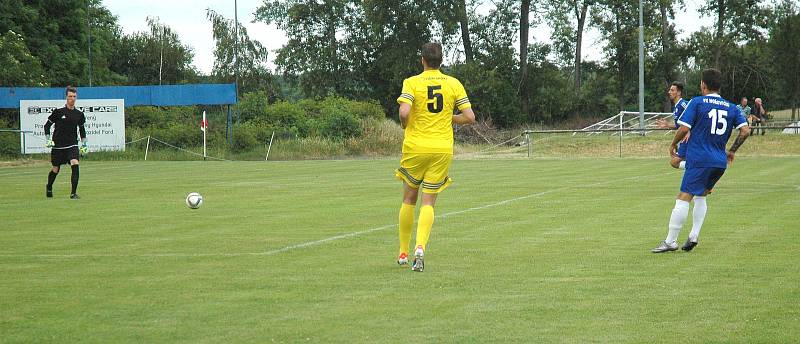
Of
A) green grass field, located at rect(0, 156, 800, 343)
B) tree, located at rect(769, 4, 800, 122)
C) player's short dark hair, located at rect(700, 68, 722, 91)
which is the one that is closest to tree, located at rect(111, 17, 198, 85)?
tree, located at rect(769, 4, 800, 122)

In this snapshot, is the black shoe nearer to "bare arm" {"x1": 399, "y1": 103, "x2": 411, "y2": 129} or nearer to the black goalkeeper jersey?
"bare arm" {"x1": 399, "y1": 103, "x2": 411, "y2": 129}

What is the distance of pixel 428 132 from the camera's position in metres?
9.36

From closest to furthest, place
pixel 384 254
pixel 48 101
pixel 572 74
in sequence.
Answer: pixel 384 254 < pixel 48 101 < pixel 572 74

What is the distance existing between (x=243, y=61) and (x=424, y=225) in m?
72.5

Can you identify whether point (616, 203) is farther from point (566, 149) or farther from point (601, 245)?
point (566, 149)

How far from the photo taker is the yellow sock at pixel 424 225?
9117mm

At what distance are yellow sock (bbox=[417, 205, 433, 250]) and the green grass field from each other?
271 mm

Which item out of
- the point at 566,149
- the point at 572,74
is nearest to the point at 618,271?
the point at 566,149

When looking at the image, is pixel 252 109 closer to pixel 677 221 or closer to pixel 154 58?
pixel 154 58

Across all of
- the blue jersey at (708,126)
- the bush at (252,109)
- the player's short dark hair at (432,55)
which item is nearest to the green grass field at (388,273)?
the blue jersey at (708,126)

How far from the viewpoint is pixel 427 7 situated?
72312 millimetres

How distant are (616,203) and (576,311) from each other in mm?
10007

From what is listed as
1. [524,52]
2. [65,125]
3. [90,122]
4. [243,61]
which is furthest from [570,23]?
[65,125]

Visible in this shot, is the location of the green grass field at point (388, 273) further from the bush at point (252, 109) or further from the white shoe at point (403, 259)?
the bush at point (252, 109)
